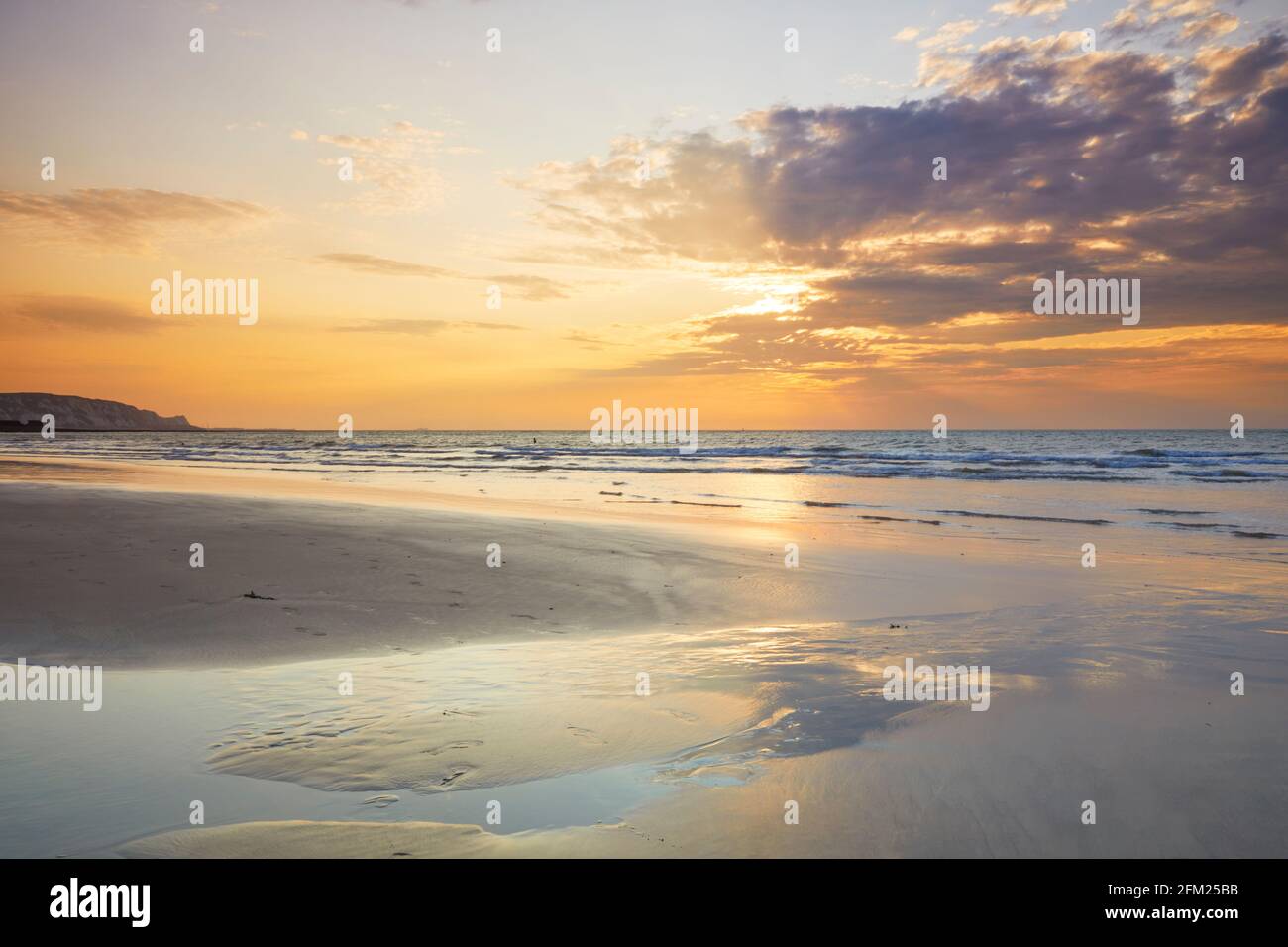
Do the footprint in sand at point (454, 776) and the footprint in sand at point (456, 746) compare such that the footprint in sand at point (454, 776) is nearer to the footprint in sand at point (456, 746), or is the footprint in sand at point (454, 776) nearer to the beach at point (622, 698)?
the beach at point (622, 698)

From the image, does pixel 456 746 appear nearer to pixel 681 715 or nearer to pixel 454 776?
pixel 454 776

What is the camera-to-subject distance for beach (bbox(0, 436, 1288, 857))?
338 centimetres

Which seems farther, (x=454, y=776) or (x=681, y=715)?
(x=681, y=715)

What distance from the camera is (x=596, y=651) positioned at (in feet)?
22.0

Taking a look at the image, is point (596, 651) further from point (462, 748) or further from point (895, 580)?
point (895, 580)

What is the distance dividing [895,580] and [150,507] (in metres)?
14.1

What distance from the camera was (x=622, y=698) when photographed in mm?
5289

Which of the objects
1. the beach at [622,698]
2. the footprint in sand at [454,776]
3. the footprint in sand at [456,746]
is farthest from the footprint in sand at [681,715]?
the footprint in sand at [454,776]

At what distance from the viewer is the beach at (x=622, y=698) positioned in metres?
3.38

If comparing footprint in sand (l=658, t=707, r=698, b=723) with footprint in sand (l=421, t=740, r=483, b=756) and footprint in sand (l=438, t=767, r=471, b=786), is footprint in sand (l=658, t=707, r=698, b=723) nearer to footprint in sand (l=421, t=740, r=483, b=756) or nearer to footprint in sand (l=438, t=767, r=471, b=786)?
footprint in sand (l=421, t=740, r=483, b=756)

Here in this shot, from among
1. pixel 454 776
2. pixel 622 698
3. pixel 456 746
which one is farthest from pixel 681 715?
pixel 454 776

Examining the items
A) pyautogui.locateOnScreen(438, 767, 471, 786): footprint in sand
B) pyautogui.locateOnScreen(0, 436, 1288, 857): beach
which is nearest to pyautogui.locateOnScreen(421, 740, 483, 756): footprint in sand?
pyautogui.locateOnScreen(0, 436, 1288, 857): beach
